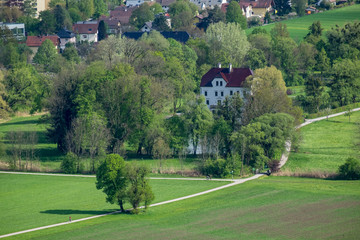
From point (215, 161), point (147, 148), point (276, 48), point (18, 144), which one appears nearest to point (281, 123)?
point (215, 161)

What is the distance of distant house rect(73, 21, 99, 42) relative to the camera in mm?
184375

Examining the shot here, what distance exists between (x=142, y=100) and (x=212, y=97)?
23.4 metres

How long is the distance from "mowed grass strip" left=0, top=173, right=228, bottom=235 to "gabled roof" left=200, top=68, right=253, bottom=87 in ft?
125

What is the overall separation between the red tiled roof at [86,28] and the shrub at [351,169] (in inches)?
4447

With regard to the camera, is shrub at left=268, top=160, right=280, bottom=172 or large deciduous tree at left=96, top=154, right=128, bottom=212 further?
shrub at left=268, top=160, right=280, bottom=172

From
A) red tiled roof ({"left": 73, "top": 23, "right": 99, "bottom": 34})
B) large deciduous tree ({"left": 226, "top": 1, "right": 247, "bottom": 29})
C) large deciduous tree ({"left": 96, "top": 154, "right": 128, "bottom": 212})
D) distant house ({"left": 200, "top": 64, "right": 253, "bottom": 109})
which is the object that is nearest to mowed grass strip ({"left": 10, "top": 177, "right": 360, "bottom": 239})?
large deciduous tree ({"left": 96, "top": 154, "right": 128, "bottom": 212})

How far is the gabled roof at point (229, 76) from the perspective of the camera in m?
117

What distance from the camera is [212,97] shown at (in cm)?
11988

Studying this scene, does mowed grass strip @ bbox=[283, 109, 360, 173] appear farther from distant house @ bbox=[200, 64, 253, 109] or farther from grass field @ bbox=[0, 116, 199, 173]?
distant house @ bbox=[200, 64, 253, 109]

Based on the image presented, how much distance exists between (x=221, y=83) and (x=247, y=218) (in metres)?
53.0

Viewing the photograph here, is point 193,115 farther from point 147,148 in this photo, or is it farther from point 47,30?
point 47,30

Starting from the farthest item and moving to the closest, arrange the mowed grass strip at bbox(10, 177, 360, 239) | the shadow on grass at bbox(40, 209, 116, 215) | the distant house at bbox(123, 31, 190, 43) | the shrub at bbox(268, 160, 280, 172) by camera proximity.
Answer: the distant house at bbox(123, 31, 190, 43), the shrub at bbox(268, 160, 280, 172), the shadow on grass at bbox(40, 209, 116, 215), the mowed grass strip at bbox(10, 177, 360, 239)

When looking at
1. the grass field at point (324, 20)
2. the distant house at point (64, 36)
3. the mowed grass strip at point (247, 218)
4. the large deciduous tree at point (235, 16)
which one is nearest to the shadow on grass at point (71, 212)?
the mowed grass strip at point (247, 218)

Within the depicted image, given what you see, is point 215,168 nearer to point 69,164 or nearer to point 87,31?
point 69,164
